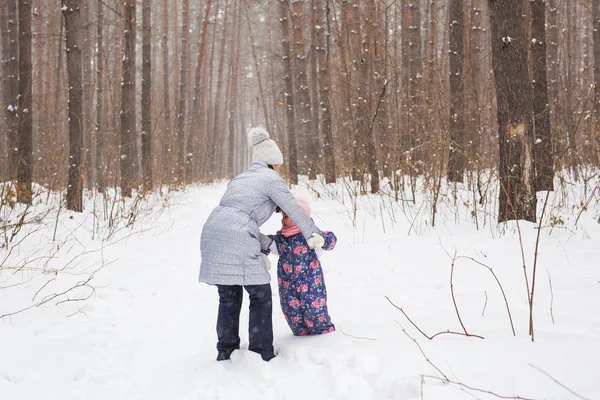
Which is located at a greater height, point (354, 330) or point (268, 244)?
point (268, 244)

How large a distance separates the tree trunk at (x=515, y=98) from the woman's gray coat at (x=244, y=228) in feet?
9.90

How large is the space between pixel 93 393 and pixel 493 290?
2.60m

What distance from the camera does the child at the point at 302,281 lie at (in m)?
2.80

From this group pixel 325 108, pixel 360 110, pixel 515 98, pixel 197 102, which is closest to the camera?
pixel 515 98

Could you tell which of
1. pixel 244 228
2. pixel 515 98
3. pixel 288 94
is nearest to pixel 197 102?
pixel 288 94

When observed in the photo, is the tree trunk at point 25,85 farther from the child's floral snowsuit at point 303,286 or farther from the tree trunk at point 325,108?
the child's floral snowsuit at point 303,286

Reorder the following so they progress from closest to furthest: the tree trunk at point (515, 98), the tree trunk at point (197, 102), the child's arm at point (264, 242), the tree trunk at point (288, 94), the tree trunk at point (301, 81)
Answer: the child's arm at point (264, 242) → the tree trunk at point (515, 98) → the tree trunk at point (301, 81) → the tree trunk at point (288, 94) → the tree trunk at point (197, 102)

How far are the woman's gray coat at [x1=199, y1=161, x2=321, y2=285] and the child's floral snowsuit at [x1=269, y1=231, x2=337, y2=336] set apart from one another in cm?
16

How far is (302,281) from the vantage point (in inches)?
111

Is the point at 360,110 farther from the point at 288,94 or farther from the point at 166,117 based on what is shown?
the point at 166,117

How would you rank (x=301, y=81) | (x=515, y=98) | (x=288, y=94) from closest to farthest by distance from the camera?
(x=515, y=98), (x=301, y=81), (x=288, y=94)

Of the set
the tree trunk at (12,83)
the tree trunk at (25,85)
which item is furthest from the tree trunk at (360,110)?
the tree trunk at (12,83)

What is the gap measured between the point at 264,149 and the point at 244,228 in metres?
0.56

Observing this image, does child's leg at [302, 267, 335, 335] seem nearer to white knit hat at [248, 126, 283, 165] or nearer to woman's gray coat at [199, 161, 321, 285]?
woman's gray coat at [199, 161, 321, 285]
